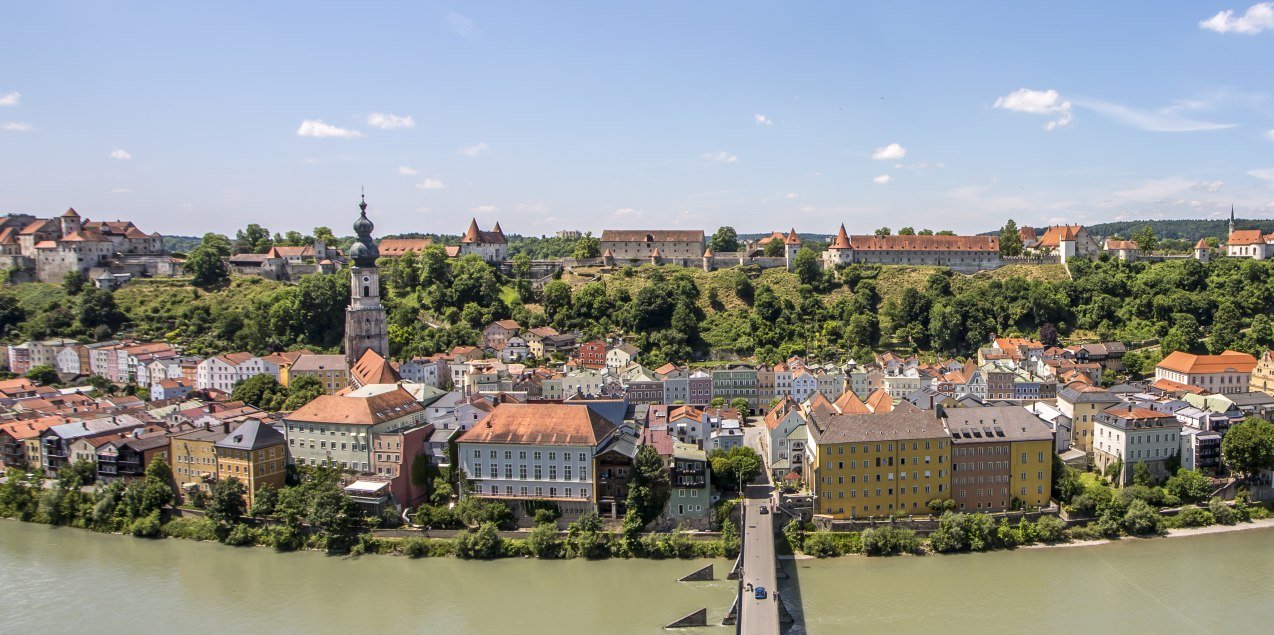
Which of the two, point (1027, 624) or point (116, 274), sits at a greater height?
point (116, 274)

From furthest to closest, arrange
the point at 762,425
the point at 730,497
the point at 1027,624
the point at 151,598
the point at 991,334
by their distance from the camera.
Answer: the point at 991,334 → the point at 762,425 → the point at 730,497 → the point at 151,598 → the point at 1027,624

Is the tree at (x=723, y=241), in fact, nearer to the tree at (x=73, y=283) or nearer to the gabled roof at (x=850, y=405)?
the gabled roof at (x=850, y=405)

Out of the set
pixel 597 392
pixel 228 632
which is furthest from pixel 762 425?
pixel 228 632

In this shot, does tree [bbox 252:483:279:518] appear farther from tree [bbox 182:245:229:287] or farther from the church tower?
tree [bbox 182:245:229:287]

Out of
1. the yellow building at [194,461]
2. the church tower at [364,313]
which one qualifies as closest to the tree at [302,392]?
the church tower at [364,313]

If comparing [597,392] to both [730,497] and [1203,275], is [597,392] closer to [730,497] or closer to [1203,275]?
[730,497]

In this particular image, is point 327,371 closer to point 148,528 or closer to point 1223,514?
point 148,528

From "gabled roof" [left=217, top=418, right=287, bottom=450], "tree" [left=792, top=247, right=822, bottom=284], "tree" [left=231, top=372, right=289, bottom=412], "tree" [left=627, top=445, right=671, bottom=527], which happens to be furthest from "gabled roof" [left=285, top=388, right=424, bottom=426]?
"tree" [left=792, top=247, right=822, bottom=284]
